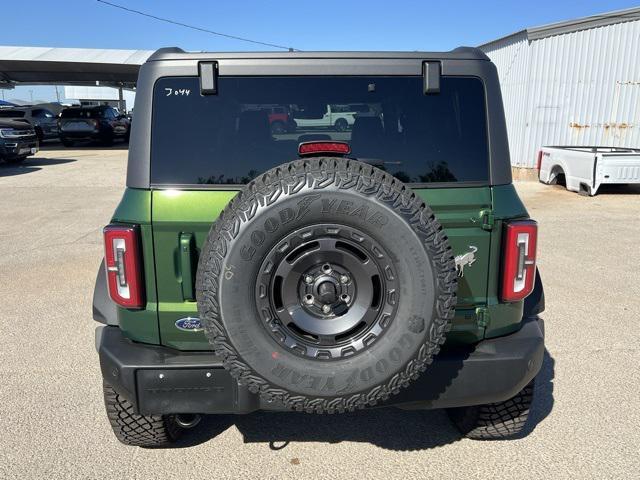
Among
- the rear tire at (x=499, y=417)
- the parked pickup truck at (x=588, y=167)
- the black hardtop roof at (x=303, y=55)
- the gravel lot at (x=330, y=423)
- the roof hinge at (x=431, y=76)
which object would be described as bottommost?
the gravel lot at (x=330, y=423)

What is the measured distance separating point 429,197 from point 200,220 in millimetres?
1010

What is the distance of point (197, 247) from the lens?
2311mm

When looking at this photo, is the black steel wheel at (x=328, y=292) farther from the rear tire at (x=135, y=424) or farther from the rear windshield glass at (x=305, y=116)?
the rear tire at (x=135, y=424)

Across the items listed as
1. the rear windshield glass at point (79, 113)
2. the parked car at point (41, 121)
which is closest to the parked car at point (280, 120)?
the rear windshield glass at point (79, 113)

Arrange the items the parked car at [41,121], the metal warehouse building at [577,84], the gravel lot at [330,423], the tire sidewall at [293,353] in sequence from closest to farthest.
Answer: the tire sidewall at [293,353], the gravel lot at [330,423], the metal warehouse building at [577,84], the parked car at [41,121]

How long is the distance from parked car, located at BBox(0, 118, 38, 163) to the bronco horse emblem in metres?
16.7

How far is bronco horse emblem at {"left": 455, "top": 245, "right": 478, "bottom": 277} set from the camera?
7.72ft

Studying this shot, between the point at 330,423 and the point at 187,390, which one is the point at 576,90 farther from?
the point at 187,390

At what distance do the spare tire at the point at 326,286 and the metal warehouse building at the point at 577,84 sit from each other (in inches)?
541

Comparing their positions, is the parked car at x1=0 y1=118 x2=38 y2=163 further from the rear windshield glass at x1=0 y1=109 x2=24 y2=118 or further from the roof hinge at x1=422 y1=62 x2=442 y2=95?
the roof hinge at x1=422 y1=62 x2=442 y2=95

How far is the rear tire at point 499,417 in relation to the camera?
276 centimetres

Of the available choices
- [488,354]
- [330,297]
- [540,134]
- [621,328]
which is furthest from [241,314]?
[540,134]

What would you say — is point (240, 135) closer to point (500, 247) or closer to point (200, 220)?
point (200, 220)

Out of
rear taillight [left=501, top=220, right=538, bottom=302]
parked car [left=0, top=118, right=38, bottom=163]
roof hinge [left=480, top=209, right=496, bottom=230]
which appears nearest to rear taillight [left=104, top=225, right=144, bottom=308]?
roof hinge [left=480, top=209, right=496, bottom=230]
